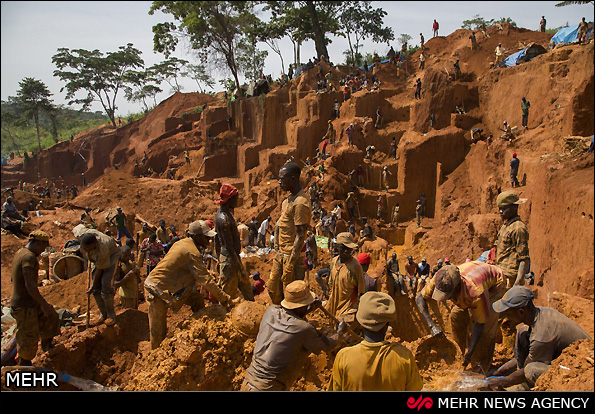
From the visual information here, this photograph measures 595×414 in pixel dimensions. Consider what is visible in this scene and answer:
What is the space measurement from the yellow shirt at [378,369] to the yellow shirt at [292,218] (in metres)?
2.25

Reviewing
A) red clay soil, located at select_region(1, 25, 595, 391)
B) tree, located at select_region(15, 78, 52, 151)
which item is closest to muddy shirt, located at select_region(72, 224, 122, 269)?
red clay soil, located at select_region(1, 25, 595, 391)

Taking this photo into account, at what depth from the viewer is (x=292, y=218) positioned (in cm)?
496

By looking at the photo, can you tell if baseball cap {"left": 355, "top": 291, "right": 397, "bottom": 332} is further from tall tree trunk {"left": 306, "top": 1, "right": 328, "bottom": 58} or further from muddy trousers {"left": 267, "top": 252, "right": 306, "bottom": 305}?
tall tree trunk {"left": 306, "top": 1, "right": 328, "bottom": 58}

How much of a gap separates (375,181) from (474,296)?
17675 millimetres

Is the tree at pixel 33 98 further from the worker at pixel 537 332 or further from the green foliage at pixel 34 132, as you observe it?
the worker at pixel 537 332

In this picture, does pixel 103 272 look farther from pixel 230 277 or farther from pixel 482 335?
pixel 482 335

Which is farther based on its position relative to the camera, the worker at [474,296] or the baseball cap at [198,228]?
the baseball cap at [198,228]

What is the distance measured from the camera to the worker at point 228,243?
4797mm

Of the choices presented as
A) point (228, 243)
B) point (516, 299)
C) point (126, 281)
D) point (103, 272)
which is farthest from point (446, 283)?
point (126, 281)

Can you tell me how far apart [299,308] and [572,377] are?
2.05 m

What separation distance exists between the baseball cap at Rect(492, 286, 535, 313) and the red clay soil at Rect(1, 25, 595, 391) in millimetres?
469

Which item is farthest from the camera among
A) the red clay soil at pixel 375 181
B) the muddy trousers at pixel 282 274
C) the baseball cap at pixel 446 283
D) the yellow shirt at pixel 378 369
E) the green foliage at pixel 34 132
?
the green foliage at pixel 34 132

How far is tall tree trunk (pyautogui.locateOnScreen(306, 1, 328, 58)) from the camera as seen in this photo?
96.7ft

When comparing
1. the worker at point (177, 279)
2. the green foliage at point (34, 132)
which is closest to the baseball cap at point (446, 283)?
the worker at point (177, 279)
